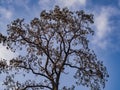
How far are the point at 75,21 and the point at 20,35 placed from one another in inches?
231

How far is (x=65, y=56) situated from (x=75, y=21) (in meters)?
3.87

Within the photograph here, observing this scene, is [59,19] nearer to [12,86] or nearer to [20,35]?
[20,35]

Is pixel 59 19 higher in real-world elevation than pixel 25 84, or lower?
higher

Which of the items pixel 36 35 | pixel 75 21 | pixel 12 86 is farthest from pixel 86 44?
pixel 12 86

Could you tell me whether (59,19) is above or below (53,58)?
above

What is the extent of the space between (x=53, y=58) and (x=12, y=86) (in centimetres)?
505

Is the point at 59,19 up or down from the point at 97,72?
up

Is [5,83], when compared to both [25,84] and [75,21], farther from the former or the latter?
[75,21]

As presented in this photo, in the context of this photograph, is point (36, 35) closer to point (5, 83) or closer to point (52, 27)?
point (52, 27)

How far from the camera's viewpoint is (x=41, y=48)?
40.2 m

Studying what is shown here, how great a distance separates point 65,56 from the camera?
3972 centimetres

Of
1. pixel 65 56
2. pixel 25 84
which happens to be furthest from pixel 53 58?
pixel 25 84

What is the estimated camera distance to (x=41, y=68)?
39.9 m

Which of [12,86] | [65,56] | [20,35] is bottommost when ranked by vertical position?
[12,86]
